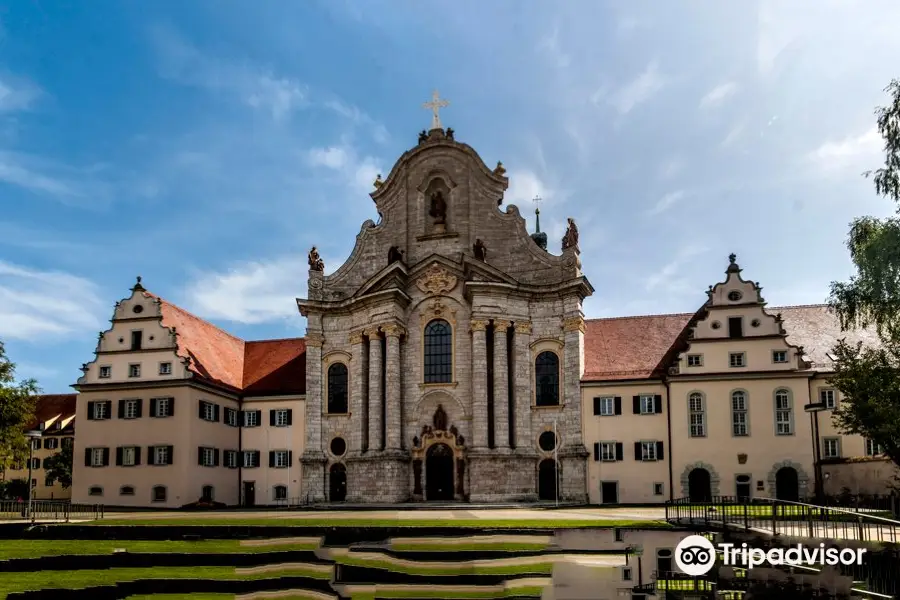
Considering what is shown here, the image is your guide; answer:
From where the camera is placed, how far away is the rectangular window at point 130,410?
55.0 m

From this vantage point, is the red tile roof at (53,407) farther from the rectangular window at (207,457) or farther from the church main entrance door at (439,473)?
the church main entrance door at (439,473)

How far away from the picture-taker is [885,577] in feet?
59.0

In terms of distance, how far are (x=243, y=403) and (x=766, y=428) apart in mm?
33996

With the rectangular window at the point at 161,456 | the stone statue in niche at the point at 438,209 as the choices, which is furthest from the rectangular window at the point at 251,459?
the stone statue in niche at the point at 438,209

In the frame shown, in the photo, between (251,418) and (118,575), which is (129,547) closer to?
(118,575)

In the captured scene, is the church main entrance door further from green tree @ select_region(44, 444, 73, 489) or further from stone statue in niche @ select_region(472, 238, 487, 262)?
green tree @ select_region(44, 444, 73, 489)

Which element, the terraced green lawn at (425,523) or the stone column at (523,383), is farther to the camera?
the stone column at (523,383)

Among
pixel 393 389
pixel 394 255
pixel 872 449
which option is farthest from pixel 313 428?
pixel 872 449

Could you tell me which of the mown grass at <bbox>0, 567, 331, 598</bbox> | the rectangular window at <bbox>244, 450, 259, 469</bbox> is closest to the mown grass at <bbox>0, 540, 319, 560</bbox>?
the mown grass at <bbox>0, 567, 331, 598</bbox>

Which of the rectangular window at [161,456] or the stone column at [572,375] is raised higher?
the stone column at [572,375]

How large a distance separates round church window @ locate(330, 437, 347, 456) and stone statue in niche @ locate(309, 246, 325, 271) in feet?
38.6

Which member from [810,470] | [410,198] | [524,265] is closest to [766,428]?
[810,470]

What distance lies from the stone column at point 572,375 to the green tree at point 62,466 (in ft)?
122

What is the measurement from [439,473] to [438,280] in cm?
1224
